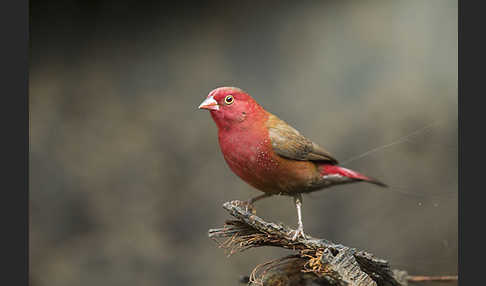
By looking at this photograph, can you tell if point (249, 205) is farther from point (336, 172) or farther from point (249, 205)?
point (336, 172)

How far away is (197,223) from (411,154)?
1118mm

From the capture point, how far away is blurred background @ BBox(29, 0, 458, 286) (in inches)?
85.8

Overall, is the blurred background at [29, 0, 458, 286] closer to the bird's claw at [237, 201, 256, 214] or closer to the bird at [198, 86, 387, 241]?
the bird's claw at [237, 201, 256, 214]

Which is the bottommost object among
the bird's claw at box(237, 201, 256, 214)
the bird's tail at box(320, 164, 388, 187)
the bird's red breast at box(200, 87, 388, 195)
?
the bird's claw at box(237, 201, 256, 214)

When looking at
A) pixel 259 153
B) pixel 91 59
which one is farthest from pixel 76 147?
pixel 259 153

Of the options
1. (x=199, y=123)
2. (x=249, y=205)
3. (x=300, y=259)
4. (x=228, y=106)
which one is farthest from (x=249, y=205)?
(x=199, y=123)

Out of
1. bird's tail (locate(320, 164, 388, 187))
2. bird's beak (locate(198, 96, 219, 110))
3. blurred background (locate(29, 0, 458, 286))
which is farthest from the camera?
blurred background (locate(29, 0, 458, 286))

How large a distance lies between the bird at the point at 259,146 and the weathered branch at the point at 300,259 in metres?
0.06

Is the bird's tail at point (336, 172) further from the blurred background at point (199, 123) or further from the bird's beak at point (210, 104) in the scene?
the bird's beak at point (210, 104)

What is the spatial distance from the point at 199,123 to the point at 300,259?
992 millimetres

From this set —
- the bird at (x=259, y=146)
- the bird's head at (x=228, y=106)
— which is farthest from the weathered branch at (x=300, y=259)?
the bird's head at (x=228, y=106)

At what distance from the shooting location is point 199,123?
244cm

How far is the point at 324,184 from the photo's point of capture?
185 cm

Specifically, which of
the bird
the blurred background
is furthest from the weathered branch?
the blurred background
